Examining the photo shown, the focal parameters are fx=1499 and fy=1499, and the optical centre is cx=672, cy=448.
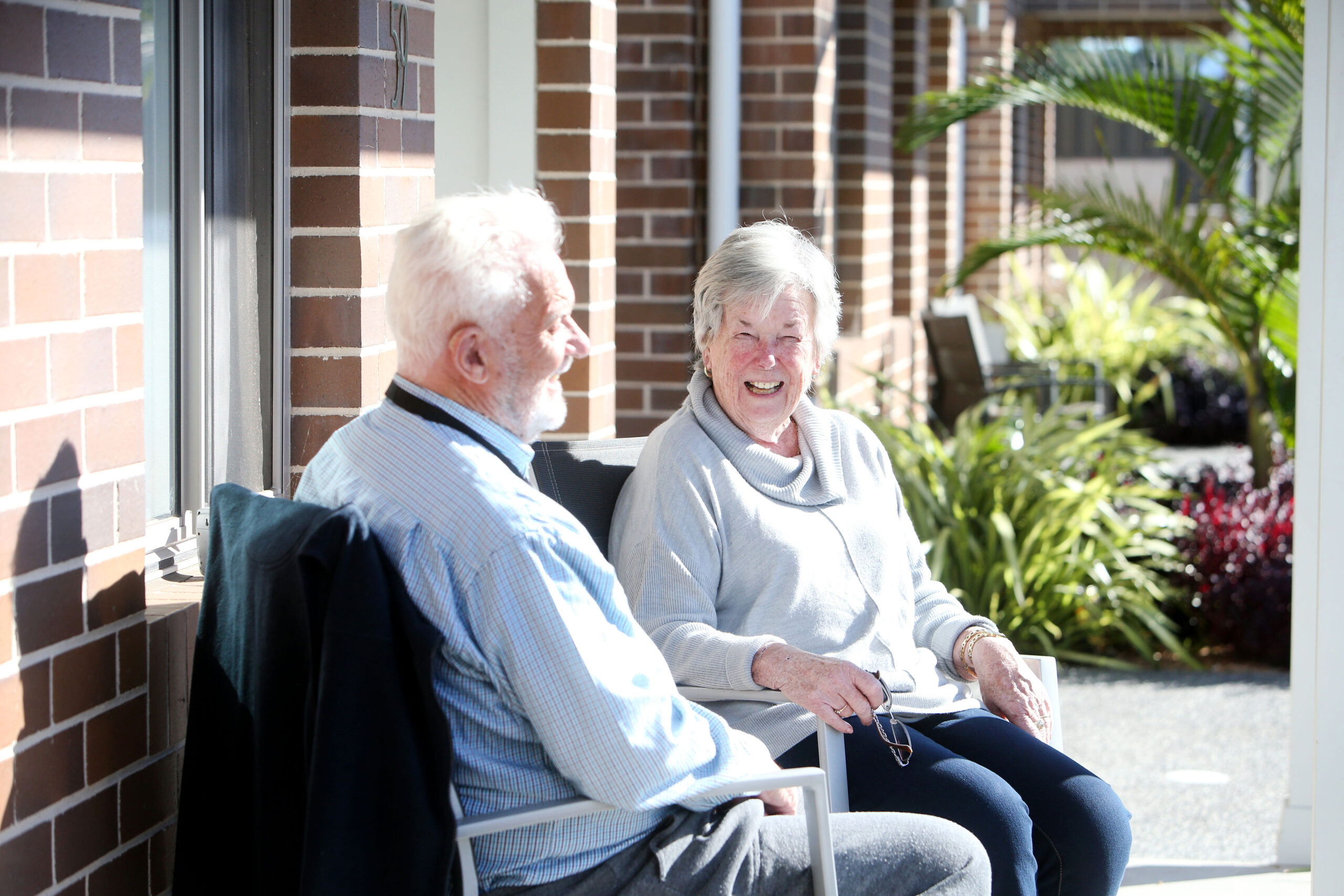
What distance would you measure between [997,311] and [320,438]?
866 centimetres

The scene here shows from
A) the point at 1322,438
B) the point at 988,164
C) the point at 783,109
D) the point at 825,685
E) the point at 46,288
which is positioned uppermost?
the point at 988,164

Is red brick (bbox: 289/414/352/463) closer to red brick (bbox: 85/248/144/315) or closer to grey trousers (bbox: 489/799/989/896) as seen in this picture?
red brick (bbox: 85/248/144/315)

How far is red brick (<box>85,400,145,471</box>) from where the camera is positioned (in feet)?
6.01

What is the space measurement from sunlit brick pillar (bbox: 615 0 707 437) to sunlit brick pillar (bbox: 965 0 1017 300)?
6061mm

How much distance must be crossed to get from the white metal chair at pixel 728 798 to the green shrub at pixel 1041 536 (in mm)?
3149

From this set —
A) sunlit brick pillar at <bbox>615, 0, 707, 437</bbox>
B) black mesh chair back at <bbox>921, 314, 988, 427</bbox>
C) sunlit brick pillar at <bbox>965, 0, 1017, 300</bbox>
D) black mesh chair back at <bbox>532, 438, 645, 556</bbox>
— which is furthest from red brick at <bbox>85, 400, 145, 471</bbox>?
sunlit brick pillar at <bbox>965, 0, 1017, 300</bbox>

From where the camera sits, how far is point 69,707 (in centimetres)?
180

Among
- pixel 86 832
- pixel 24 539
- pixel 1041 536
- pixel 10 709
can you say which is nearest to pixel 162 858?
pixel 86 832

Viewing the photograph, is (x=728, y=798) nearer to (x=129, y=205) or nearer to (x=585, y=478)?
(x=585, y=478)

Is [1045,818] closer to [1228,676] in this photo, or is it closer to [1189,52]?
[1228,676]

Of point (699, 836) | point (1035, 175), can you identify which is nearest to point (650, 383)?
point (699, 836)

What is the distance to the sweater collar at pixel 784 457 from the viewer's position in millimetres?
2576

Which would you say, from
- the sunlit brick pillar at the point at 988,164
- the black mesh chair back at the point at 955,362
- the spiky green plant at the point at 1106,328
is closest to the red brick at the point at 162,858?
the black mesh chair back at the point at 955,362

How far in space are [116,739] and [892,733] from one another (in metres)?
1.18
